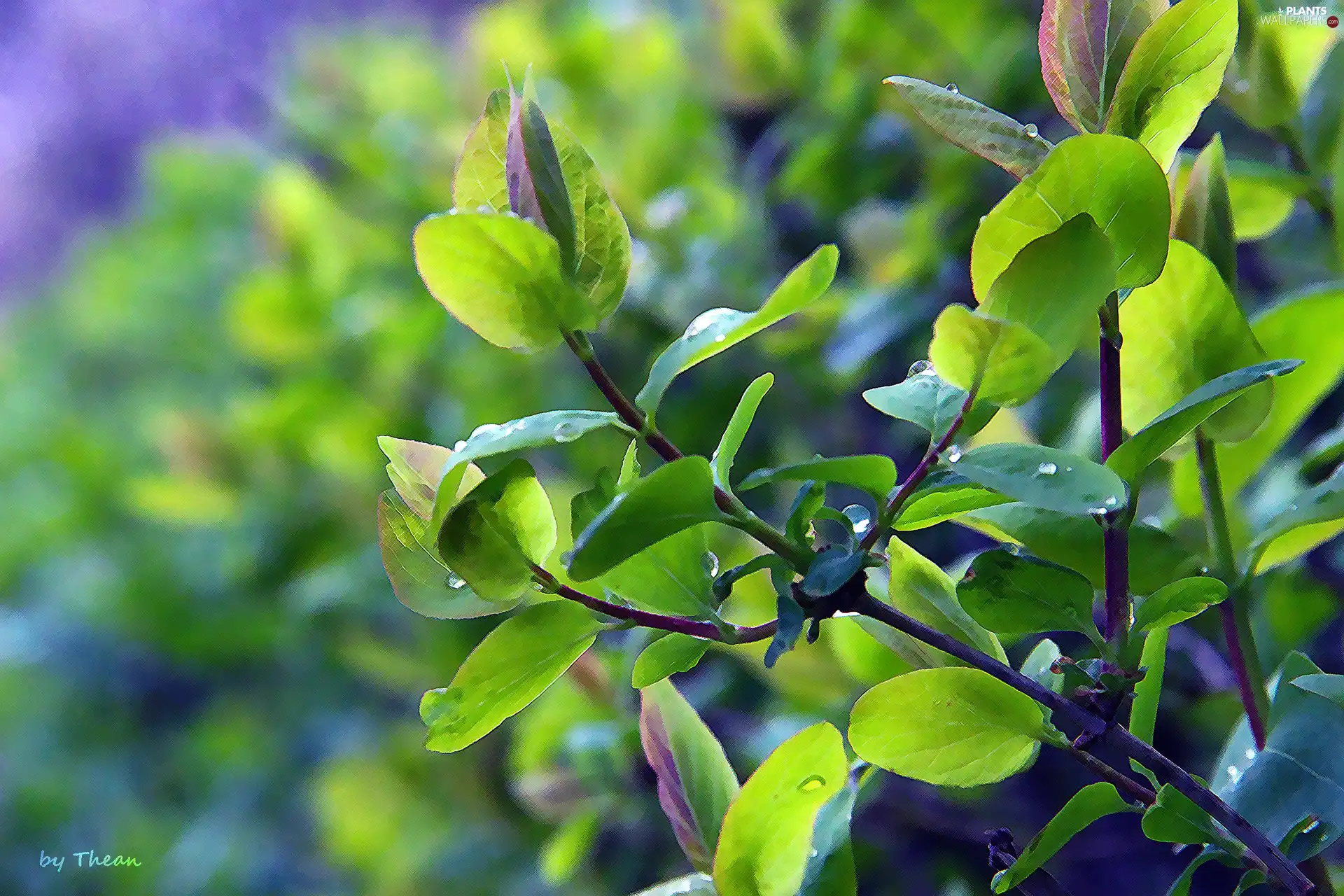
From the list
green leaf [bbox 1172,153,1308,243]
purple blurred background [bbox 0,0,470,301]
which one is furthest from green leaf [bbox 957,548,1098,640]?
purple blurred background [bbox 0,0,470,301]

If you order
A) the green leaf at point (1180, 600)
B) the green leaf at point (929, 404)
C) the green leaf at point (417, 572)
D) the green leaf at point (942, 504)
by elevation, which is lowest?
the green leaf at point (1180, 600)

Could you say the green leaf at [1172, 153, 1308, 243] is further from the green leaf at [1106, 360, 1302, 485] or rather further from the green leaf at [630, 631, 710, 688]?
the green leaf at [630, 631, 710, 688]

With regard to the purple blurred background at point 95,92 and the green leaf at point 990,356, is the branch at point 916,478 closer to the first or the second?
the green leaf at point 990,356

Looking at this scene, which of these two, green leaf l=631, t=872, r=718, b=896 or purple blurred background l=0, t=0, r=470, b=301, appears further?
purple blurred background l=0, t=0, r=470, b=301

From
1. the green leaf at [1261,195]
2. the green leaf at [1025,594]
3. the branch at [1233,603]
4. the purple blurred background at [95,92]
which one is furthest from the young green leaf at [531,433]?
the purple blurred background at [95,92]

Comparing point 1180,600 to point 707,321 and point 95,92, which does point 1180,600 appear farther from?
point 95,92

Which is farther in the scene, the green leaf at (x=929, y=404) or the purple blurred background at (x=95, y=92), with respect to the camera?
the purple blurred background at (x=95, y=92)
